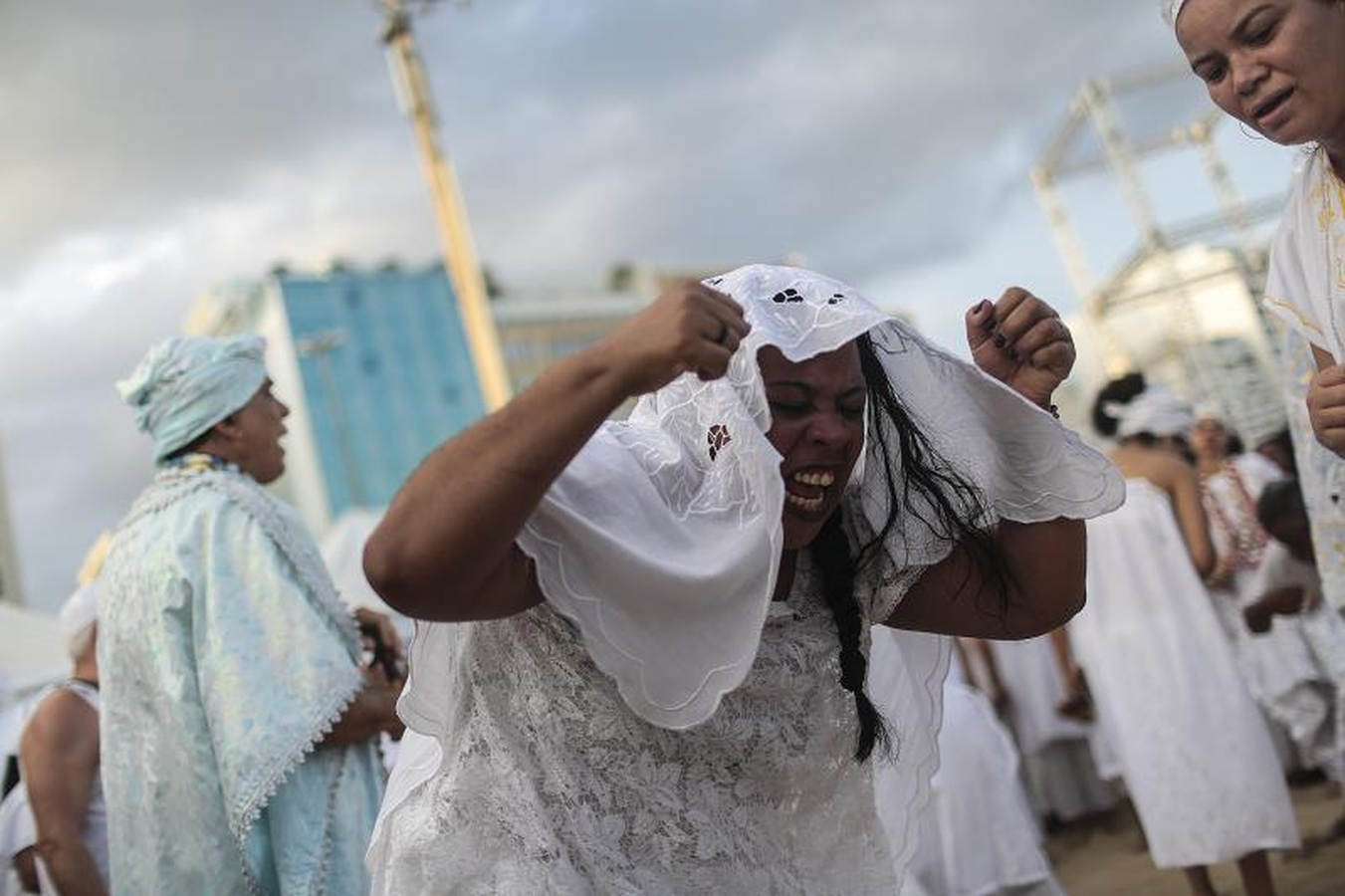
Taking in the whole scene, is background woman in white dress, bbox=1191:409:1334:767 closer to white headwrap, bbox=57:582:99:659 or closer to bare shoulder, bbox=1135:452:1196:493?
bare shoulder, bbox=1135:452:1196:493

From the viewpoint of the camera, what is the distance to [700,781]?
222cm

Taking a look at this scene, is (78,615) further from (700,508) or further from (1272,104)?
(1272,104)

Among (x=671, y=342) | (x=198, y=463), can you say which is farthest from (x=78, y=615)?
(x=671, y=342)

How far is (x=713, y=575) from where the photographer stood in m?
1.96

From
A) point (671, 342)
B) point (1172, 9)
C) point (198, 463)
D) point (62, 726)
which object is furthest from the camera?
point (62, 726)

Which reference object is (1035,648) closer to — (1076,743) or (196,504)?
(1076,743)

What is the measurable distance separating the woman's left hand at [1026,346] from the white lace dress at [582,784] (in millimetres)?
602

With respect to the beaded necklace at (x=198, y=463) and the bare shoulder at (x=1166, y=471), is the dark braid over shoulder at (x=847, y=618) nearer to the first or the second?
the beaded necklace at (x=198, y=463)

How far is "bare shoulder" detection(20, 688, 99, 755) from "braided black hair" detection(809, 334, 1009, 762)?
263 centimetres

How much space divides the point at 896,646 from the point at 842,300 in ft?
2.83

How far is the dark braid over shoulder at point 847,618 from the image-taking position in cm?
240

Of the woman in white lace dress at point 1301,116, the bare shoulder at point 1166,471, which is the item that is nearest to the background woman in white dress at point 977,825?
the bare shoulder at point 1166,471

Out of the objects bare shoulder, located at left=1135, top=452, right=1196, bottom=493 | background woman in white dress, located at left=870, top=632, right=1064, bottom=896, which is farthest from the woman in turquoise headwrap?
bare shoulder, located at left=1135, top=452, right=1196, bottom=493

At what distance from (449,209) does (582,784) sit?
14.5m
